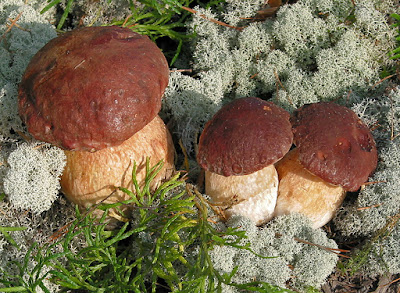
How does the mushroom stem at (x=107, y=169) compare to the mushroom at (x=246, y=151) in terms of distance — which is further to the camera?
the mushroom stem at (x=107, y=169)

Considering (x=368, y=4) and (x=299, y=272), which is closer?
(x=299, y=272)

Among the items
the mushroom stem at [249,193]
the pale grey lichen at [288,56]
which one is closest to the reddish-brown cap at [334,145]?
the mushroom stem at [249,193]

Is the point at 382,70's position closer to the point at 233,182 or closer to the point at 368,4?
the point at 368,4

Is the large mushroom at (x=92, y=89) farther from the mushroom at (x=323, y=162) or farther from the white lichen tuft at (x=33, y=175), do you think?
the mushroom at (x=323, y=162)

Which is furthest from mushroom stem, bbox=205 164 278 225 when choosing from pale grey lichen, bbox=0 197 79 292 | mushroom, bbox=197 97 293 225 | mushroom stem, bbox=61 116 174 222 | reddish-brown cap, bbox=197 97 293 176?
pale grey lichen, bbox=0 197 79 292

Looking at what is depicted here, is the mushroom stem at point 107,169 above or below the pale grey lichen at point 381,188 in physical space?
Answer: above

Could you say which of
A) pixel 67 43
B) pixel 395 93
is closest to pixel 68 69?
pixel 67 43

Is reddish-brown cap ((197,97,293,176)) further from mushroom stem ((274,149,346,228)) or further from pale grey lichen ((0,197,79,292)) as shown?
pale grey lichen ((0,197,79,292))
